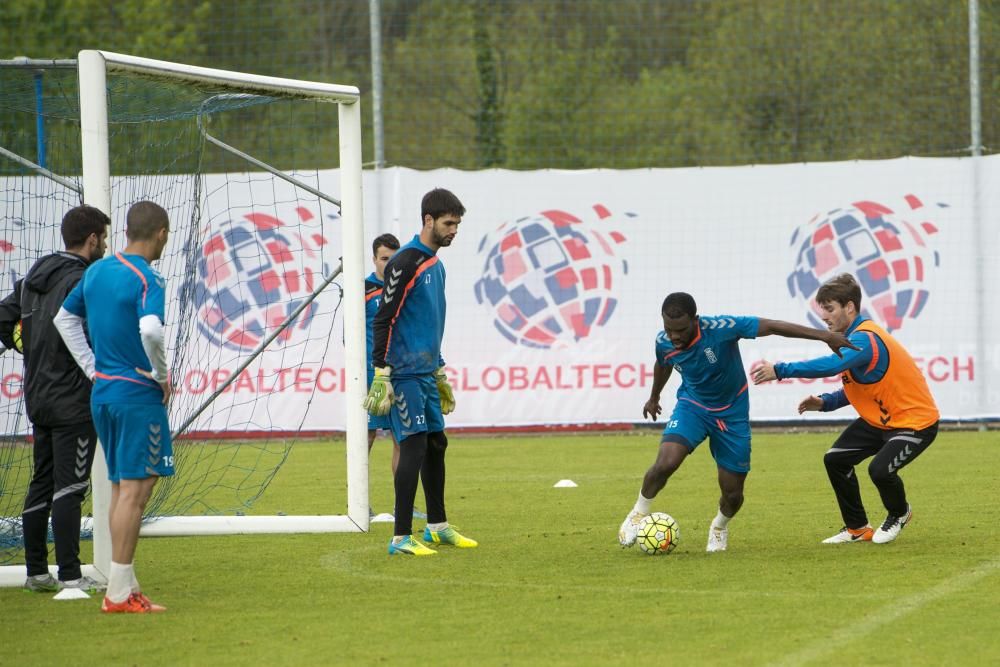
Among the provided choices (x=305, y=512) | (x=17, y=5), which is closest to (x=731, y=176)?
(x=305, y=512)

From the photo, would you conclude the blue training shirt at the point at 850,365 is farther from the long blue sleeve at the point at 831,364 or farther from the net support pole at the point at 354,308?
the net support pole at the point at 354,308

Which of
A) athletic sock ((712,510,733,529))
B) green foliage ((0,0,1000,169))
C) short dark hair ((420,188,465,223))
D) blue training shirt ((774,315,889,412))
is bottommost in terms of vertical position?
athletic sock ((712,510,733,529))

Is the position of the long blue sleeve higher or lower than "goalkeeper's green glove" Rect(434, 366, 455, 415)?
higher

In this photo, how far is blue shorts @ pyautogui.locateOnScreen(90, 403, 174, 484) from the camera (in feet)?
22.6

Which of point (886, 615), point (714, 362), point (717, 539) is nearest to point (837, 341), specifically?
point (714, 362)

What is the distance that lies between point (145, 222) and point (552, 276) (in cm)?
1065

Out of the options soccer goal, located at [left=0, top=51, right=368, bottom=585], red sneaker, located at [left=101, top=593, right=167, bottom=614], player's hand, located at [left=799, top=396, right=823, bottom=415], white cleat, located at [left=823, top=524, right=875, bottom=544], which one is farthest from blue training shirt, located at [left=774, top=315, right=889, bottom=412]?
red sneaker, located at [left=101, top=593, right=167, bottom=614]

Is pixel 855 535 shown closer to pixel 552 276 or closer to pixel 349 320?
pixel 349 320

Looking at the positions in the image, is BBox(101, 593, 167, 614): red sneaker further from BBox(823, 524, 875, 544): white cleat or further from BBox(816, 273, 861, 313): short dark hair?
BBox(816, 273, 861, 313): short dark hair

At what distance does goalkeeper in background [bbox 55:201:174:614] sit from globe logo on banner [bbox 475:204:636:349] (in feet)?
34.2

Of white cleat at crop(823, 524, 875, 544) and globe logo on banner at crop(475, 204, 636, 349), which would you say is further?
globe logo on banner at crop(475, 204, 636, 349)

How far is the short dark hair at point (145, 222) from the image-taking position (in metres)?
6.92

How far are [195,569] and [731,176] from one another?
10.6 m

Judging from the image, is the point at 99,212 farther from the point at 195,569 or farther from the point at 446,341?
the point at 446,341
